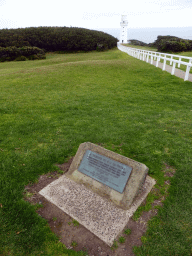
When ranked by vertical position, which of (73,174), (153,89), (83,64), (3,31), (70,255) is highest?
(3,31)

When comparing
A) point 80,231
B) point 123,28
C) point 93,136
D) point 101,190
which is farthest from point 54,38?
point 80,231

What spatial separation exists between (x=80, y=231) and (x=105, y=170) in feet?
3.97

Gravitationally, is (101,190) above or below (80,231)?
above

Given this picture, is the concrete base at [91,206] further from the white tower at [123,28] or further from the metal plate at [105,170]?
the white tower at [123,28]

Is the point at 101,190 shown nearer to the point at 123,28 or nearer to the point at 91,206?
the point at 91,206

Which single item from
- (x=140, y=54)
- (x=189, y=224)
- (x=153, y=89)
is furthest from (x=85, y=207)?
(x=140, y=54)

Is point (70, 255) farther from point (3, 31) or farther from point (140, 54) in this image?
point (3, 31)

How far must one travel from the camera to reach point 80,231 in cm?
297

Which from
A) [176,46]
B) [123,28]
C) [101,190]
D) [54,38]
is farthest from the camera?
[123,28]

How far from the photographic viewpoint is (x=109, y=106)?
7695mm

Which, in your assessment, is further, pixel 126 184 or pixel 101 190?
pixel 101 190

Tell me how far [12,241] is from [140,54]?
21.8 m

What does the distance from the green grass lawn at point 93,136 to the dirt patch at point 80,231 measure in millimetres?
111

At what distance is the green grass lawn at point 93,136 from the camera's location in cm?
287
